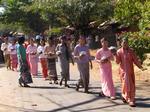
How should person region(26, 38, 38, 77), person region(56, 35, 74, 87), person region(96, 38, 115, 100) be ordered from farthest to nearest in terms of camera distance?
1. person region(26, 38, 38, 77)
2. person region(56, 35, 74, 87)
3. person region(96, 38, 115, 100)

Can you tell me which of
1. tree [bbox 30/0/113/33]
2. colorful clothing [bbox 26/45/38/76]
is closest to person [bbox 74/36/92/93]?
colorful clothing [bbox 26/45/38/76]

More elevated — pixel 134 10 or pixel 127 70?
pixel 134 10

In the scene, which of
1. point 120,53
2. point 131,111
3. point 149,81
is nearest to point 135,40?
point 149,81

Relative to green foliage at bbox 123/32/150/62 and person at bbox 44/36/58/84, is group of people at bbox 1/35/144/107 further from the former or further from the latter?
green foliage at bbox 123/32/150/62

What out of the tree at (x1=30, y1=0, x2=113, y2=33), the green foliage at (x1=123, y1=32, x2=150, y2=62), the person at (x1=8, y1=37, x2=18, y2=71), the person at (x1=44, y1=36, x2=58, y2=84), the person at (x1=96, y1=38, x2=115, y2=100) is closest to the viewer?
the person at (x1=96, y1=38, x2=115, y2=100)

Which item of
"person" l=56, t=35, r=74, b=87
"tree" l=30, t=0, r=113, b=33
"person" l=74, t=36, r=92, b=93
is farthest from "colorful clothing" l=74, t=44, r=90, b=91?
"tree" l=30, t=0, r=113, b=33

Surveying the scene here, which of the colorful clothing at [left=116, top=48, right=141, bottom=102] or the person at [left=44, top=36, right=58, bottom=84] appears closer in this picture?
the colorful clothing at [left=116, top=48, right=141, bottom=102]

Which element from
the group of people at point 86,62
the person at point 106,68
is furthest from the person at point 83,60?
the person at point 106,68

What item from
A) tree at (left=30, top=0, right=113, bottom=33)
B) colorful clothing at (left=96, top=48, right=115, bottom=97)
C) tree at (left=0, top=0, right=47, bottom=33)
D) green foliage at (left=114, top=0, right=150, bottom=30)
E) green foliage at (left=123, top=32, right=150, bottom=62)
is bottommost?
colorful clothing at (left=96, top=48, right=115, bottom=97)

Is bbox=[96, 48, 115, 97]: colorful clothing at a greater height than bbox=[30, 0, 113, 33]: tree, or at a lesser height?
lesser

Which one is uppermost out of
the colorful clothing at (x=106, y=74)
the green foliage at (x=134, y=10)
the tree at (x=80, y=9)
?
the tree at (x=80, y=9)

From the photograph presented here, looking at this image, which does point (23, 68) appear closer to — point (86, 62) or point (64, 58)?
point (64, 58)

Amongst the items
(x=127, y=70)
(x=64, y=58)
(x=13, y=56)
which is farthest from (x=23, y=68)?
(x=13, y=56)

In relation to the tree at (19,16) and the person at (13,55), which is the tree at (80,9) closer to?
the person at (13,55)
